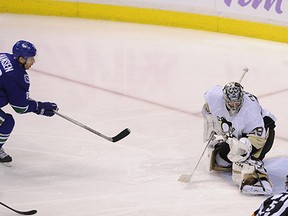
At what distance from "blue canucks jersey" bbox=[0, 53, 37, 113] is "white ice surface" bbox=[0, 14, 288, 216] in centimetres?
41

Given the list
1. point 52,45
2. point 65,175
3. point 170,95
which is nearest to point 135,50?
point 52,45

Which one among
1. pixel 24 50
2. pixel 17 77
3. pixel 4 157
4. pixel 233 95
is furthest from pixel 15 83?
pixel 233 95

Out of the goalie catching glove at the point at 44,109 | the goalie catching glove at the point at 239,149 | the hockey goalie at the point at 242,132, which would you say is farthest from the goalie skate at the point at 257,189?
the goalie catching glove at the point at 44,109

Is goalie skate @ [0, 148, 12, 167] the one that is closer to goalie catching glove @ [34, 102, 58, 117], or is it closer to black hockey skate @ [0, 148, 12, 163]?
black hockey skate @ [0, 148, 12, 163]

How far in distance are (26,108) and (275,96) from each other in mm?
2496

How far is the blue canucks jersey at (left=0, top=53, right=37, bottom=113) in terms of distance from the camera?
3.98 m

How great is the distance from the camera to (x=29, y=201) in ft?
12.3

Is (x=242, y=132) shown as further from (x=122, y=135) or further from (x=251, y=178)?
(x=122, y=135)

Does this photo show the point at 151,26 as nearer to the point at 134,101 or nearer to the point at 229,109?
the point at 134,101

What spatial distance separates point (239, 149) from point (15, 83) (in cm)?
124

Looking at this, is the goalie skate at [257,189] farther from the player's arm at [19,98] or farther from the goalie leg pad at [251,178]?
the player's arm at [19,98]

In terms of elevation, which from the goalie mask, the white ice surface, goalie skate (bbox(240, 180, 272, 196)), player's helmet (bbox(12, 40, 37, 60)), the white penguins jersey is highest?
player's helmet (bbox(12, 40, 37, 60))

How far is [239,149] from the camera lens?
3.83 m

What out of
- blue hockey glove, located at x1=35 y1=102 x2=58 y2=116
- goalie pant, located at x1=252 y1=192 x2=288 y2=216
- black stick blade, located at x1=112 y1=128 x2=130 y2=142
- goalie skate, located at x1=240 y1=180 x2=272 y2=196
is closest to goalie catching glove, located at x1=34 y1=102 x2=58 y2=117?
blue hockey glove, located at x1=35 y1=102 x2=58 y2=116
